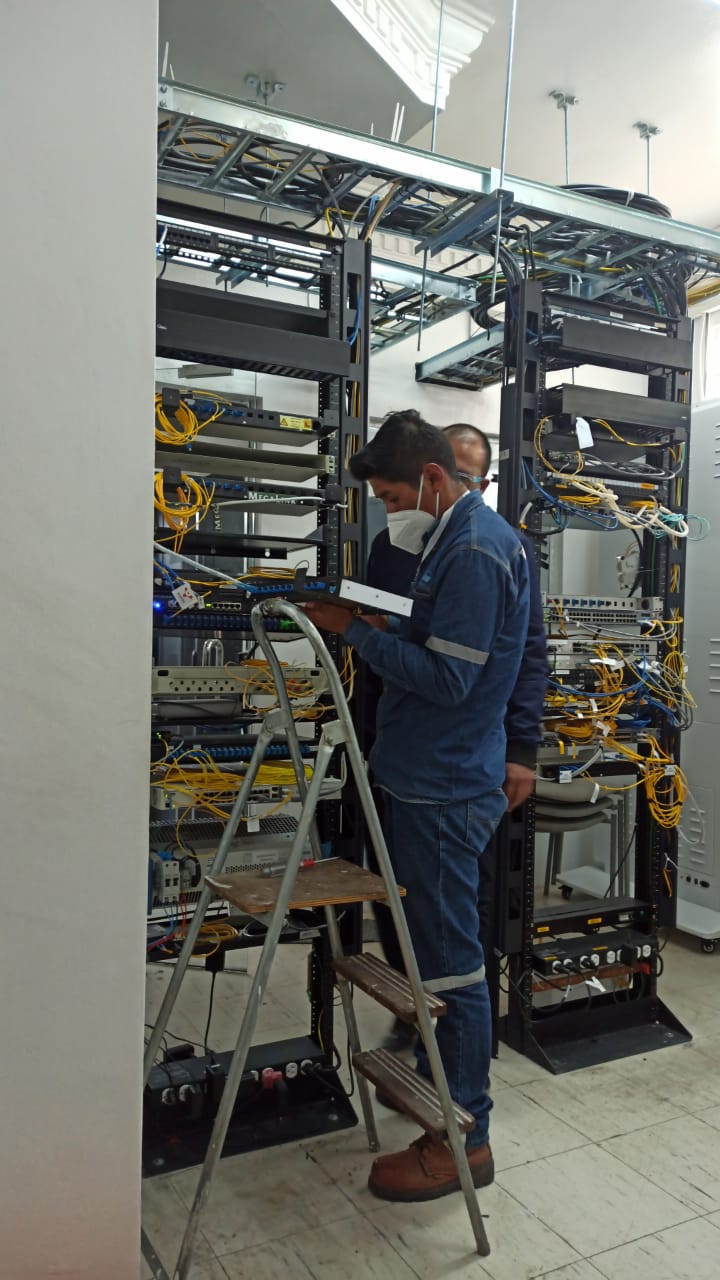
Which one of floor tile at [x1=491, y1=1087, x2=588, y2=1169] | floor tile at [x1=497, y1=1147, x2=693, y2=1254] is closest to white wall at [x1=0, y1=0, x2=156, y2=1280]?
floor tile at [x1=497, y1=1147, x2=693, y2=1254]

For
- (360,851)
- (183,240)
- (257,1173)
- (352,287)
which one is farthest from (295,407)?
(257,1173)

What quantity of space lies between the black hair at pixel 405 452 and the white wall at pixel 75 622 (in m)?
0.80

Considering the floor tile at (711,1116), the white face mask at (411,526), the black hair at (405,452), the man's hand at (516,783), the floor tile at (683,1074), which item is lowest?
the floor tile at (683,1074)

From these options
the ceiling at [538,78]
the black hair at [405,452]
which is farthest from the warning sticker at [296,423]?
the ceiling at [538,78]

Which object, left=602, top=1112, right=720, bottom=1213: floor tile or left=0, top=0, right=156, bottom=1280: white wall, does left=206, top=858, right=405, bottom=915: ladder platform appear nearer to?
left=0, top=0, right=156, bottom=1280: white wall

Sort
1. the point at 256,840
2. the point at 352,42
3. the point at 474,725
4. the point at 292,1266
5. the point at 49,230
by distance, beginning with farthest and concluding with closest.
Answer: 1. the point at 352,42
2. the point at 256,840
3. the point at 474,725
4. the point at 292,1266
5. the point at 49,230

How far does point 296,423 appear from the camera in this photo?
2.20 metres

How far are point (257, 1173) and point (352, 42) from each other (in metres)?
2.80

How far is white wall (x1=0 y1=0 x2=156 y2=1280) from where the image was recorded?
4.18 feet

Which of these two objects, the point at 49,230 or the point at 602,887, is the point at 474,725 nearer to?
the point at 49,230

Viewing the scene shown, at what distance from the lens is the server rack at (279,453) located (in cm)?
207

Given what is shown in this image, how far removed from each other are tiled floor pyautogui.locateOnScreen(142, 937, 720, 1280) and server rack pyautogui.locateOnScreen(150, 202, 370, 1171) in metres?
0.24

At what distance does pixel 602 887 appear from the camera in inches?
156

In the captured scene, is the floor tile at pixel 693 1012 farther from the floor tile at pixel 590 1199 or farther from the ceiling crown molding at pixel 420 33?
the ceiling crown molding at pixel 420 33
